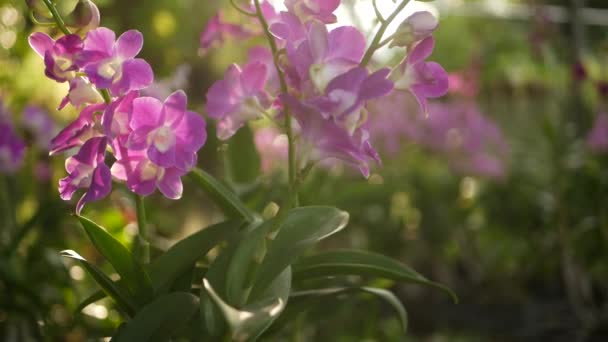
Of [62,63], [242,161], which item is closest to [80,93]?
[62,63]

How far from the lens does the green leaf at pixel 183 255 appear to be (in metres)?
0.74

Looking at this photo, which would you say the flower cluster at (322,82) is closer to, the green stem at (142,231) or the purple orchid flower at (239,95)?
the purple orchid flower at (239,95)

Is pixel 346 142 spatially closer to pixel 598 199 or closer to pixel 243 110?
pixel 243 110

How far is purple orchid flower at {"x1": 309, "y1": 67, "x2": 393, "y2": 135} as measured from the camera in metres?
0.59

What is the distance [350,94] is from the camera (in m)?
0.59

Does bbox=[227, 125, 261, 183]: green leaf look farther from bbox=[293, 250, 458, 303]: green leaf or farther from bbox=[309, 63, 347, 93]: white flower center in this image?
bbox=[309, 63, 347, 93]: white flower center

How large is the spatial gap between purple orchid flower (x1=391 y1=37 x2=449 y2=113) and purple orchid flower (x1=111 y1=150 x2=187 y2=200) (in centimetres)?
23

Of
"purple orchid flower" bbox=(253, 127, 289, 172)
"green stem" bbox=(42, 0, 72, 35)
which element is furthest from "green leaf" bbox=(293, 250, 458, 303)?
"purple orchid flower" bbox=(253, 127, 289, 172)

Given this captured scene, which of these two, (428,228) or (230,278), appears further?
(428,228)

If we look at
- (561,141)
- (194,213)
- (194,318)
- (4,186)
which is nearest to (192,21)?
(194,213)

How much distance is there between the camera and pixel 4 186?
1.60 meters

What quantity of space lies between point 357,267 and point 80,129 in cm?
32

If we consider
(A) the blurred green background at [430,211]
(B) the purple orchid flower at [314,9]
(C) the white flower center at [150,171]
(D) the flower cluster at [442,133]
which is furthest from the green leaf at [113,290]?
(D) the flower cluster at [442,133]

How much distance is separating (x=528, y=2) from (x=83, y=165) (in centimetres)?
239
